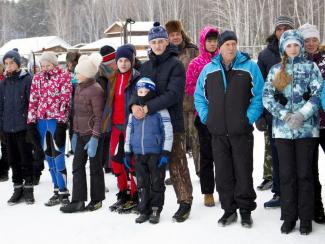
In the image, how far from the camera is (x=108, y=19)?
151ft

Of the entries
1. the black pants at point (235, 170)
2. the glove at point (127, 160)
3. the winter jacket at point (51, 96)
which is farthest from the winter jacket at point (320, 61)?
the winter jacket at point (51, 96)

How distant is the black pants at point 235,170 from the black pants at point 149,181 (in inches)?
22.2

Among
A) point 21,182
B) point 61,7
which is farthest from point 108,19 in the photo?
point 21,182

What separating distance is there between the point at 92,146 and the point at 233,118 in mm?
1583

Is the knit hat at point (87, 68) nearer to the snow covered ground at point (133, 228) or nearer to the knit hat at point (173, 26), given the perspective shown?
the knit hat at point (173, 26)

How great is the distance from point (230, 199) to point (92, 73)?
2.00m

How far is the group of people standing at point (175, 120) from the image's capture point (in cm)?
382

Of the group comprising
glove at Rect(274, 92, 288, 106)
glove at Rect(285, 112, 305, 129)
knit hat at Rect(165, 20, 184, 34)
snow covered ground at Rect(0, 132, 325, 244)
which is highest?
knit hat at Rect(165, 20, 184, 34)

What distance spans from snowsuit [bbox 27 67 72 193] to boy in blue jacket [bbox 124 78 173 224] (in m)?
1.06

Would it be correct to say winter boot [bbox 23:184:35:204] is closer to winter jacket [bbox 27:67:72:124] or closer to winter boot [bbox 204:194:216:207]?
winter jacket [bbox 27:67:72:124]

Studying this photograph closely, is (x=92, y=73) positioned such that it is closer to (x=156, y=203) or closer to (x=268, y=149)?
(x=156, y=203)

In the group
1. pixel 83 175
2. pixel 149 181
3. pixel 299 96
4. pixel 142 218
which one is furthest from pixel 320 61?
pixel 83 175

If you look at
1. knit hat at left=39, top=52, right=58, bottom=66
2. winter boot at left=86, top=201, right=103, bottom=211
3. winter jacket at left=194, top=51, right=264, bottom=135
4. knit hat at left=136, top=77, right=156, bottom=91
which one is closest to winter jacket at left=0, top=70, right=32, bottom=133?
knit hat at left=39, top=52, right=58, bottom=66

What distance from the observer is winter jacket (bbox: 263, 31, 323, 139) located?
3.74 metres
